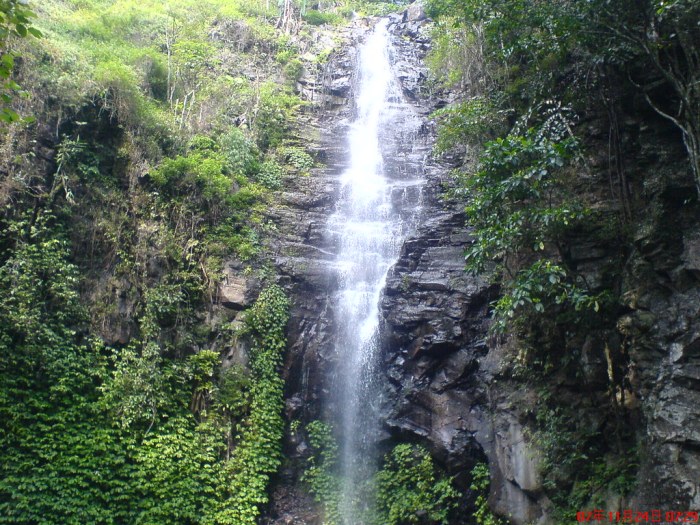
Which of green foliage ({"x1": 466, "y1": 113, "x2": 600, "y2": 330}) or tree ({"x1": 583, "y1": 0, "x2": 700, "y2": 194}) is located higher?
tree ({"x1": 583, "y1": 0, "x2": 700, "y2": 194})

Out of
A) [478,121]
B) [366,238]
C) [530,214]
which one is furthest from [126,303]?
[478,121]

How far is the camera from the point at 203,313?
11969 millimetres

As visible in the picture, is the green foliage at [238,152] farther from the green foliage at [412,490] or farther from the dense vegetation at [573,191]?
the green foliage at [412,490]

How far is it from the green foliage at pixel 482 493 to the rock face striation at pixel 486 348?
20 cm

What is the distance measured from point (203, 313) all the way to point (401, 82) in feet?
43.3

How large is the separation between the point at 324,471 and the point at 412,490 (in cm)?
190

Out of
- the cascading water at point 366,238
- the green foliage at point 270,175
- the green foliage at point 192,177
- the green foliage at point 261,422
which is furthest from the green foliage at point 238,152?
the green foliage at point 261,422

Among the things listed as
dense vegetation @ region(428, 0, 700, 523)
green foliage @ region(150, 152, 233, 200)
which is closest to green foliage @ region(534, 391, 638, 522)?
dense vegetation @ region(428, 0, 700, 523)

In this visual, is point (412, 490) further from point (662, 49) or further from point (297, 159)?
point (297, 159)

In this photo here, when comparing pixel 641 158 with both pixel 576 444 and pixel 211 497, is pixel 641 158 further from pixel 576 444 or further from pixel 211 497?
pixel 211 497

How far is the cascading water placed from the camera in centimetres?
1132

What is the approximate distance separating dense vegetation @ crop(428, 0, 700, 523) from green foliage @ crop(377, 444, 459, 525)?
227 cm

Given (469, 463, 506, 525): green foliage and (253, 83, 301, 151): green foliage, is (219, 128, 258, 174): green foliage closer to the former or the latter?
(253, 83, 301, 151): green foliage
